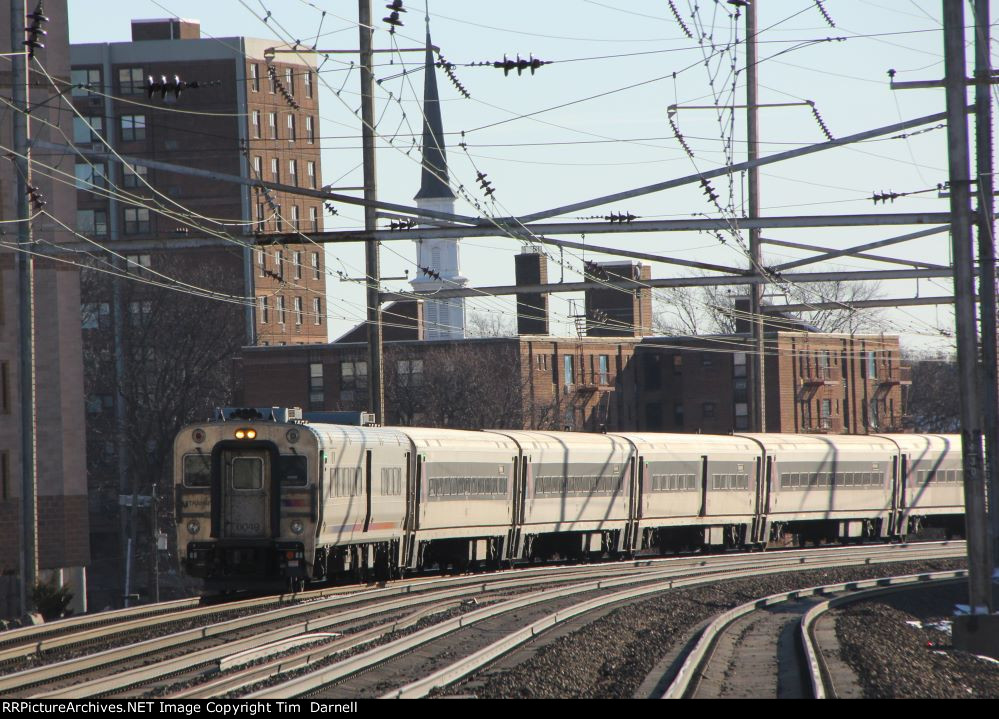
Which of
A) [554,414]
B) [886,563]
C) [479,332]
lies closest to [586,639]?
[886,563]

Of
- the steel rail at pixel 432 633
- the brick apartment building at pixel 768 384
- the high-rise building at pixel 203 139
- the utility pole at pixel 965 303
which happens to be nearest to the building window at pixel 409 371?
the brick apartment building at pixel 768 384

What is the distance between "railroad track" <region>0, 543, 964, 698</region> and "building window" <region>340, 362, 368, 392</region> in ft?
172

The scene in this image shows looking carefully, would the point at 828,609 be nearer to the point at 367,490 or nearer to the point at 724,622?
the point at 724,622

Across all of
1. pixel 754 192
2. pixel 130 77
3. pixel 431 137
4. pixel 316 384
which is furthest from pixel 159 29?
pixel 754 192

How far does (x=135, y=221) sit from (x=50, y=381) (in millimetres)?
66324

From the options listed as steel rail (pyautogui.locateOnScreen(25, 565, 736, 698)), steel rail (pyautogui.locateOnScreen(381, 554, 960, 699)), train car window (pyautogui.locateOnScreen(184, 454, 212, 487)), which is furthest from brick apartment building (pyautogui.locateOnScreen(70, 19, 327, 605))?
steel rail (pyautogui.locateOnScreen(25, 565, 736, 698))

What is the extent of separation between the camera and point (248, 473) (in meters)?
23.4

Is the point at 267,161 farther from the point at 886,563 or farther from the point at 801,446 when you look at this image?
the point at 886,563

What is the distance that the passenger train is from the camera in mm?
23188

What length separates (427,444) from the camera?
28.3m

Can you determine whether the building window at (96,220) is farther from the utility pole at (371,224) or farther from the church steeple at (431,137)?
the utility pole at (371,224)

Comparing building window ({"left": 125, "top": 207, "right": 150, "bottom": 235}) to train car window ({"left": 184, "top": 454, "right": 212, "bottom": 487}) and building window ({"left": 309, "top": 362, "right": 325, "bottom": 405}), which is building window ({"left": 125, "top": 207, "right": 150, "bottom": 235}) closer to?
building window ({"left": 309, "top": 362, "right": 325, "bottom": 405})

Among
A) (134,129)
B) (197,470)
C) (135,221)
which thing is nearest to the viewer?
(197,470)

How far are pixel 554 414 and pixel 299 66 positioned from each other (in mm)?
31815
